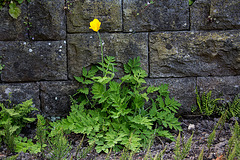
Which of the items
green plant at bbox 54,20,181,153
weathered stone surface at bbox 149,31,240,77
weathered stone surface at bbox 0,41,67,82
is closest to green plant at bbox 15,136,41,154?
green plant at bbox 54,20,181,153

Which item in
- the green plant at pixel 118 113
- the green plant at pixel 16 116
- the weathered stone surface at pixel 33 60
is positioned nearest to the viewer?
the green plant at pixel 118 113

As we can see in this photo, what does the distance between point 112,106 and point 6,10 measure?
181 centimetres

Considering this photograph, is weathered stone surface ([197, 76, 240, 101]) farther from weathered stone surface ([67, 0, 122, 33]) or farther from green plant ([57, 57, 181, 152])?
weathered stone surface ([67, 0, 122, 33])

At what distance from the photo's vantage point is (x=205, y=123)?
2.87 meters

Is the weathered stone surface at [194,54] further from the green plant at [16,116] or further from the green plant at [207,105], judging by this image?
the green plant at [16,116]

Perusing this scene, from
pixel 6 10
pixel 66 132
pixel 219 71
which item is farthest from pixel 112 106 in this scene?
pixel 6 10

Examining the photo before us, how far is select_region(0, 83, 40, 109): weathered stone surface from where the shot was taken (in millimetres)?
2951

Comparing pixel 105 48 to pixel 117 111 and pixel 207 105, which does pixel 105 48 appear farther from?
pixel 207 105

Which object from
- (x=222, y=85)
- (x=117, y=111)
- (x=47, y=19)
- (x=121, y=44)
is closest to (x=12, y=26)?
(x=47, y=19)

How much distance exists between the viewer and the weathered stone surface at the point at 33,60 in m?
2.91

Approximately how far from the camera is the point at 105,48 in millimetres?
2961

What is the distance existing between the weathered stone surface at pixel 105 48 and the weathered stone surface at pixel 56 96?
0.56 ft

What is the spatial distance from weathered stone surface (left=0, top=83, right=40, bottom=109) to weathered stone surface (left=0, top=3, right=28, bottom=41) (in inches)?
24.2

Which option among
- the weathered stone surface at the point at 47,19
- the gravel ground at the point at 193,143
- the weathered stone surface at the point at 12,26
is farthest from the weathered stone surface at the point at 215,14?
the weathered stone surface at the point at 12,26
